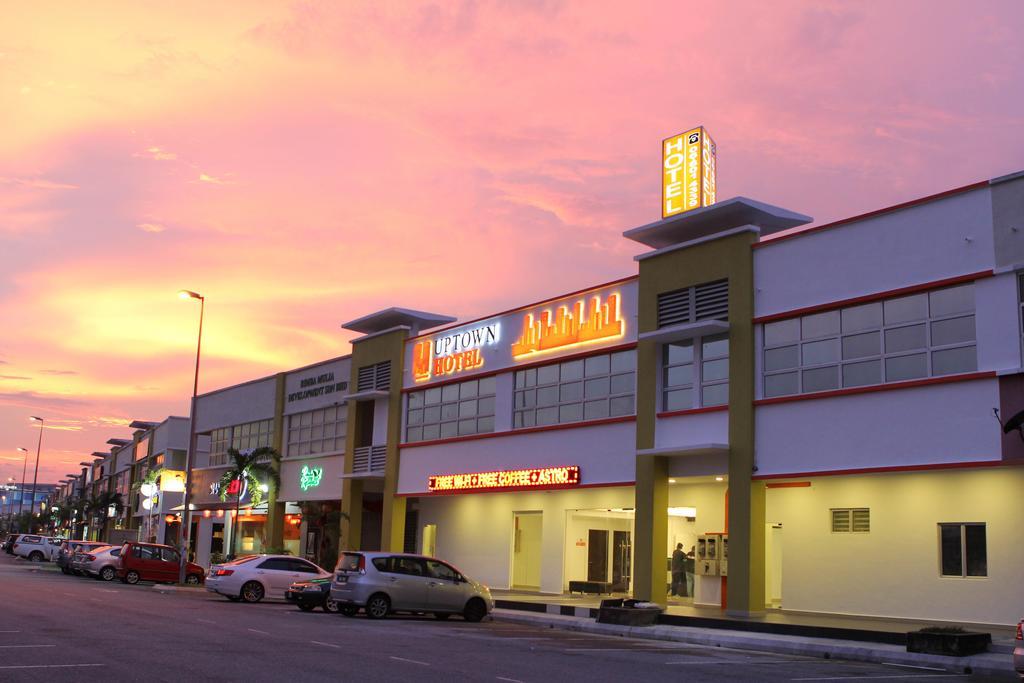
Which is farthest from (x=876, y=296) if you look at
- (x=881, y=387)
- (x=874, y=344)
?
(x=881, y=387)

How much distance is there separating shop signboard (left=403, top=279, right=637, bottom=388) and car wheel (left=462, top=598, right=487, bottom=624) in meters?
8.82

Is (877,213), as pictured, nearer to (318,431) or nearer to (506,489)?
(506,489)

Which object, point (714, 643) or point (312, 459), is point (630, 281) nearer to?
point (714, 643)

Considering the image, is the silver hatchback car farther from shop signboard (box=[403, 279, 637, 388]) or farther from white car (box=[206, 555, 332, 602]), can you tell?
shop signboard (box=[403, 279, 637, 388])

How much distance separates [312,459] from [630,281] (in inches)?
862

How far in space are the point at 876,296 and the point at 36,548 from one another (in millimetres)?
56577

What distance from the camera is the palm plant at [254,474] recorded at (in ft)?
158

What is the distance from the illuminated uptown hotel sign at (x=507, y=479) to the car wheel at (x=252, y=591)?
28.1ft

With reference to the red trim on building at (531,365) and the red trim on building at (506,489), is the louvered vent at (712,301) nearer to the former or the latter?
the red trim on building at (531,365)

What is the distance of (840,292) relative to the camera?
84.7 ft

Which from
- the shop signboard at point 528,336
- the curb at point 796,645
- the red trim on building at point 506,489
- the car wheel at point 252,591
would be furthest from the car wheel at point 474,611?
the shop signboard at point 528,336

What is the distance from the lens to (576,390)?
33.8 m

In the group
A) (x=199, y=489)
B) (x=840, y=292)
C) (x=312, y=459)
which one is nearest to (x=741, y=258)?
(x=840, y=292)

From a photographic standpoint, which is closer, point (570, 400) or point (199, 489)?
point (570, 400)
